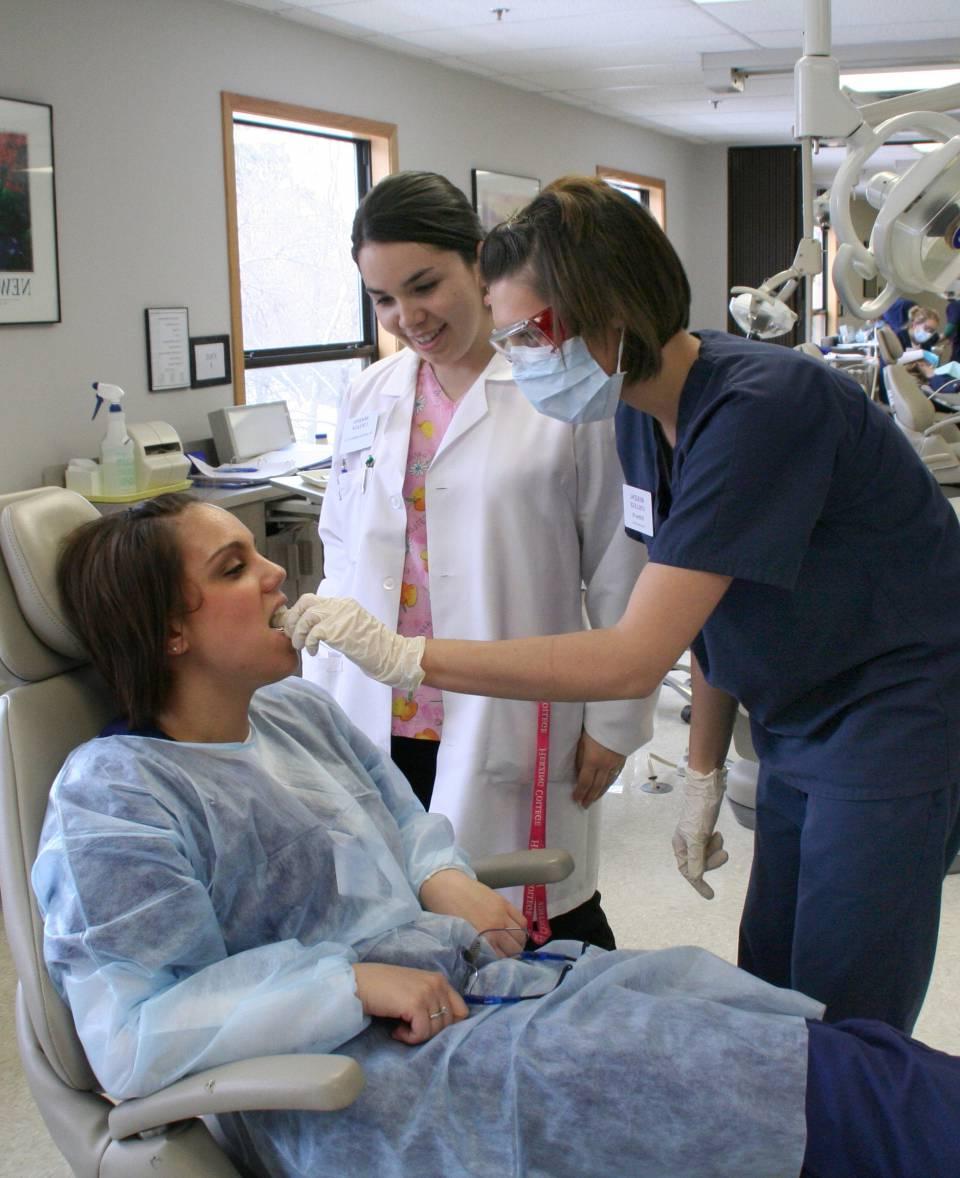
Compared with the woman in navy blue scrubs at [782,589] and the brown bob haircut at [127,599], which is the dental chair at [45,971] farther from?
the woman in navy blue scrubs at [782,589]

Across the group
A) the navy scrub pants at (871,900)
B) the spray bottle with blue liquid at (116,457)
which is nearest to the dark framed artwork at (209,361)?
the spray bottle with blue liquid at (116,457)

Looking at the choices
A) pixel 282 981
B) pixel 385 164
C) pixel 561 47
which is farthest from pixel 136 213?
pixel 282 981

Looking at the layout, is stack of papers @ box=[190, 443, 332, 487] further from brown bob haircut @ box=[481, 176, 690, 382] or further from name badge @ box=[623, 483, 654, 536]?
brown bob haircut @ box=[481, 176, 690, 382]

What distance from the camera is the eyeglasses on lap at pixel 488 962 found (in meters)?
1.26

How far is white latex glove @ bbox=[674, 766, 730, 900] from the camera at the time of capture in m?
1.70

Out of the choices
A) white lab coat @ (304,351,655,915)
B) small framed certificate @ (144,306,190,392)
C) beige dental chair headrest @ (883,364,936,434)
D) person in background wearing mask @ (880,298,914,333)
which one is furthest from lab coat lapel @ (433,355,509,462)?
person in background wearing mask @ (880,298,914,333)

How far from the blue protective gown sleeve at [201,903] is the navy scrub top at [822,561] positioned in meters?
0.52

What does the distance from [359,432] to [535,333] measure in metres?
0.62

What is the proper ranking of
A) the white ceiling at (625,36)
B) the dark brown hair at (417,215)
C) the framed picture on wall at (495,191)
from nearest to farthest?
the dark brown hair at (417,215)
the white ceiling at (625,36)
the framed picture on wall at (495,191)

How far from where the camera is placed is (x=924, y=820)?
4.28 feet

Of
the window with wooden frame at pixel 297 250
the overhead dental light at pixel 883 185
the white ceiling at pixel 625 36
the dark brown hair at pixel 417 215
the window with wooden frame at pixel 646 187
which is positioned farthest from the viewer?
the window with wooden frame at pixel 646 187

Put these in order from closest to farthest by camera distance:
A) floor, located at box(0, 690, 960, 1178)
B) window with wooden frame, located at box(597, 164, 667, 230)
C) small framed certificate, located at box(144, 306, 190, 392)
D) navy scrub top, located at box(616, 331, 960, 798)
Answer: navy scrub top, located at box(616, 331, 960, 798), floor, located at box(0, 690, 960, 1178), small framed certificate, located at box(144, 306, 190, 392), window with wooden frame, located at box(597, 164, 667, 230)

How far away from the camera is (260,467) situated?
3930mm

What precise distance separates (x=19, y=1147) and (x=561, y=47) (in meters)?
4.67
